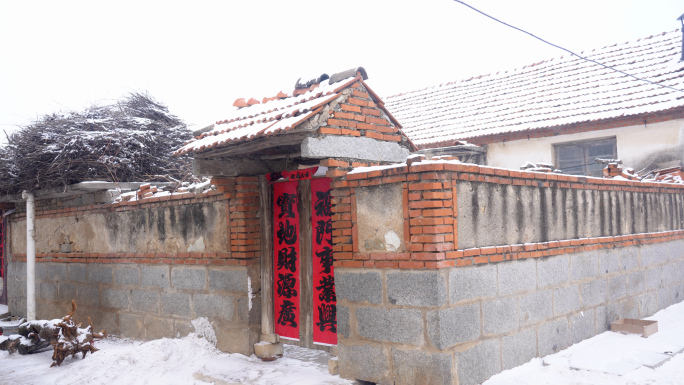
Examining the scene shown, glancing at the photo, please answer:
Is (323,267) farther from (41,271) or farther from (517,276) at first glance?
(41,271)

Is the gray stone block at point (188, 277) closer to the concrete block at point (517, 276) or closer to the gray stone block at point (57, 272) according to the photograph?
the gray stone block at point (57, 272)

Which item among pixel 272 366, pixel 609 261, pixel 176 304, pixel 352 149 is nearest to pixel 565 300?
pixel 609 261

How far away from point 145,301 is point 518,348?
528 centimetres

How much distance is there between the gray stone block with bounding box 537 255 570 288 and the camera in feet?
19.0

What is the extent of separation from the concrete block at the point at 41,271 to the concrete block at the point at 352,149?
7142 millimetres

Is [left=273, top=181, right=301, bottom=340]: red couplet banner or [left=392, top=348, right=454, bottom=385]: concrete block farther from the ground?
[left=273, top=181, right=301, bottom=340]: red couplet banner

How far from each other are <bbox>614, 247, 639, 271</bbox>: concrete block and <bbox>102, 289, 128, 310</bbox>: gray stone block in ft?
23.5

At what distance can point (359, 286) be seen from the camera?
5.27m

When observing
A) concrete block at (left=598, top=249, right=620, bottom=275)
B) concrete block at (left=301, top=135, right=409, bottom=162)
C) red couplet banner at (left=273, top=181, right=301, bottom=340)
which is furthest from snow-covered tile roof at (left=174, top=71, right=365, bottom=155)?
concrete block at (left=598, top=249, right=620, bottom=275)

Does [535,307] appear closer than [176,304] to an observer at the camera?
Yes

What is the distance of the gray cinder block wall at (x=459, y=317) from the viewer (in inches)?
185

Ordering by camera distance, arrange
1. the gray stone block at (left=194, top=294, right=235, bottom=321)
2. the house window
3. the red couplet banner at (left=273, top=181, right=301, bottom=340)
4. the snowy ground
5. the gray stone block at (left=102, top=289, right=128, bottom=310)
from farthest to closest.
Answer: the house window → the gray stone block at (left=102, top=289, right=128, bottom=310) → the gray stone block at (left=194, top=294, right=235, bottom=321) → the red couplet banner at (left=273, top=181, right=301, bottom=340) → the snowy ground

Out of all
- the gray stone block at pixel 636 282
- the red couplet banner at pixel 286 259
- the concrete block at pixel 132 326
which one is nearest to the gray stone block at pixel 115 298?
the concrete block at pixel 132 326

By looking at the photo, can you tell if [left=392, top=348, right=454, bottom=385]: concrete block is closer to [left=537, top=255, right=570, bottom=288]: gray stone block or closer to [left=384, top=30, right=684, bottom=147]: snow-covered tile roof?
[left=537, top=255, right=570, bottom=288]: gray stone block
